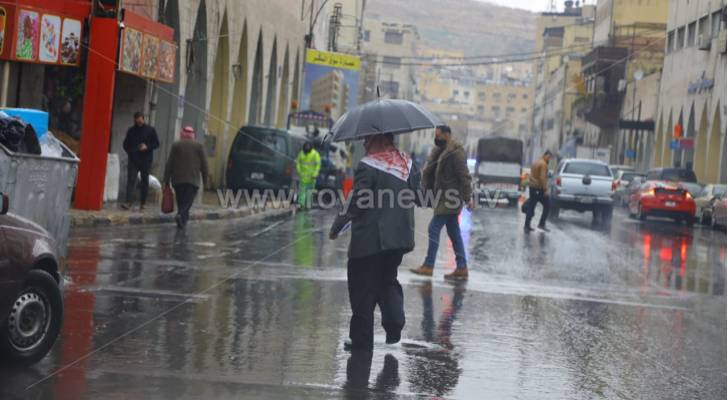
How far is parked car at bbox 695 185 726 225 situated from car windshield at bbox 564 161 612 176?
392 centimetres

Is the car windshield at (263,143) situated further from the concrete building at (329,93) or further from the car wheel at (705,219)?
Answer: the concrete building at (329,93)

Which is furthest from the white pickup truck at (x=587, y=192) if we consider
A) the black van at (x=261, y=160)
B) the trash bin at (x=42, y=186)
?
the trash bin at (x=42, y=186)

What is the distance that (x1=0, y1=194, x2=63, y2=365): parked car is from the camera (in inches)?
277

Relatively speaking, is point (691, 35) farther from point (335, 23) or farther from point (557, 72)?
point (557, 72)

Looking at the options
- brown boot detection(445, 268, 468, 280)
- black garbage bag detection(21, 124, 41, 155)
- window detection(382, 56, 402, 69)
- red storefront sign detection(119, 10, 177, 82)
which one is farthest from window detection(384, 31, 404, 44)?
black garbage bag detection(21, 124, 41, 155)

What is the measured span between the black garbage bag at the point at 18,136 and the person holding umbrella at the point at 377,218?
2.33 m

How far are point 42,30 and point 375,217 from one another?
12388 millimetres

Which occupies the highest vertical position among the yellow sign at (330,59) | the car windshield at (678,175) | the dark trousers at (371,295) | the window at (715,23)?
the window at (715,23)

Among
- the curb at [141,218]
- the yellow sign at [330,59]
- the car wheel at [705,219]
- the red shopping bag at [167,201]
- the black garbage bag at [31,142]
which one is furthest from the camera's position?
the yellow sign at [330,59]

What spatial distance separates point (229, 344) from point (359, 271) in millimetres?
1097

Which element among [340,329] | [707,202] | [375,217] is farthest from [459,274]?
[707,202]

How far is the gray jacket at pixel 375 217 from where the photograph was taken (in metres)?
8.57

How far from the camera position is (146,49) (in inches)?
887

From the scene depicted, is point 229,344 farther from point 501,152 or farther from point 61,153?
point 501,152
